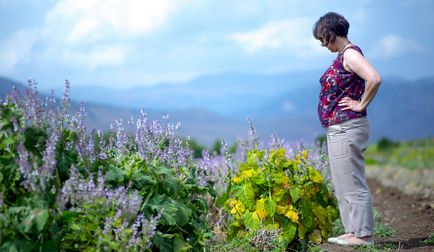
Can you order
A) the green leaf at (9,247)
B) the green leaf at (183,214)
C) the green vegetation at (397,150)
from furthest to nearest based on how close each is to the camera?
1. the green vegetation at (397,150)
2. the green leaf at (183,214)
3. the green leaf at (9,247)

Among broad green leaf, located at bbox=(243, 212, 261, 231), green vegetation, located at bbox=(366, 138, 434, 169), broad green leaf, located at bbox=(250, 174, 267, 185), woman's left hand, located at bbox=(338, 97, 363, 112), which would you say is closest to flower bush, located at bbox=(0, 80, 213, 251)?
broad green leaf, located at bbox=(243, 212, 261, 231)

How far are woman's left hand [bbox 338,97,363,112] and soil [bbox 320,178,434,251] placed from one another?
116 centimetres

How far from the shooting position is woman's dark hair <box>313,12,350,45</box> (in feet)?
15.8

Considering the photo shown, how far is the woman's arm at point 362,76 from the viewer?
457cm

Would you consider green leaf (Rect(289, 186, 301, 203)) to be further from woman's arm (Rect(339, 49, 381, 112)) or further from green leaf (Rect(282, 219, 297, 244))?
woman's arm (Rect(339, 49, 381, 112))

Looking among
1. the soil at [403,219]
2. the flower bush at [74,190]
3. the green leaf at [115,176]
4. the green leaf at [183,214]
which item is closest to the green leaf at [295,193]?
the soil at [403,219]

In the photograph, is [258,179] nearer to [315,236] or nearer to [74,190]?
[315,236]

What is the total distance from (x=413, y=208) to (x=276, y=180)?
3.97 metres

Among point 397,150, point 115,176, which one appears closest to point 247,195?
point 115,176

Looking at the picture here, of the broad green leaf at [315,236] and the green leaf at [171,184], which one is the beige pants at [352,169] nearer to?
the broad green leaf at [315,236]

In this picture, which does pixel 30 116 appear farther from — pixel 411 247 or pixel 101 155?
pixel 411 247

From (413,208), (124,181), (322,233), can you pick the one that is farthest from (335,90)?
(413,208)

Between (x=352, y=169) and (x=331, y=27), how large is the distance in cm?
116

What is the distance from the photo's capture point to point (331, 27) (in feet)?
15.9
